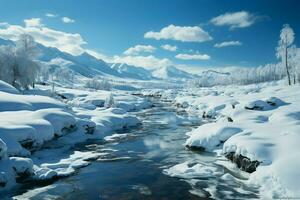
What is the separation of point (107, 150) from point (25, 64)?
52.1 metres

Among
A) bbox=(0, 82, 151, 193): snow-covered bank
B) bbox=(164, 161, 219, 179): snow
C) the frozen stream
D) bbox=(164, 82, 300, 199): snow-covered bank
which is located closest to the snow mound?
bbox=(164, 82, 300, 199): snow-covered bank

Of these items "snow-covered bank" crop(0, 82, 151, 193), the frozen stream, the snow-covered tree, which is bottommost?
the frozen stream

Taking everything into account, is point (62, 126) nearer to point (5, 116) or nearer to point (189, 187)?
point (5, 116)

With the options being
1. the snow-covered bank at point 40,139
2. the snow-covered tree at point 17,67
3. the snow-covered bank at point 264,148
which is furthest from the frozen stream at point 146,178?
the snow-covered tree at point 17,67

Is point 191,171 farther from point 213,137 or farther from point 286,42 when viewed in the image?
point 286,42

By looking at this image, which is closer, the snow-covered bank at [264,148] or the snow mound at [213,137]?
the snow-covered bank at [264,148]

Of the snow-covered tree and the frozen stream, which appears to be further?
the snow-covered tree

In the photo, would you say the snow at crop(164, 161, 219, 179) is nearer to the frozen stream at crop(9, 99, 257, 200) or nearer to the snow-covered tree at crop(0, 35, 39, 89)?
the frozen stream at crop(9, 99, 257, 200)

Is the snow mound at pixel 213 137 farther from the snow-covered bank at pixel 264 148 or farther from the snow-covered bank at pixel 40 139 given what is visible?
the snow-covered bank at pixel 40 139

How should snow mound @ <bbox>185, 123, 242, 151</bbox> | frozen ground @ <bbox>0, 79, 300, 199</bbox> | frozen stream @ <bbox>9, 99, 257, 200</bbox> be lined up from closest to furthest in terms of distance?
frozen stream @ <bbox>9, 99, 257, 200</bbox> < frozen ground @ <bbox>0, 79, 300, 199</bbox> < snow mound @ <bbox>185, 123, 242, 151</bbox>

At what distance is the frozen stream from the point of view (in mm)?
19156

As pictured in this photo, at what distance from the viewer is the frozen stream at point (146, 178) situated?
754 inches

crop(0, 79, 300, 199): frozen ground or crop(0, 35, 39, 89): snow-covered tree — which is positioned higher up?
crop(0, 35, 39, 89): snow-covered tree

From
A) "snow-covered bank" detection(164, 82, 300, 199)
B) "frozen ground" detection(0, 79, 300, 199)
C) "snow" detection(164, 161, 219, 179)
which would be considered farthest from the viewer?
"snow" detection(164, 161, 219, 179)
